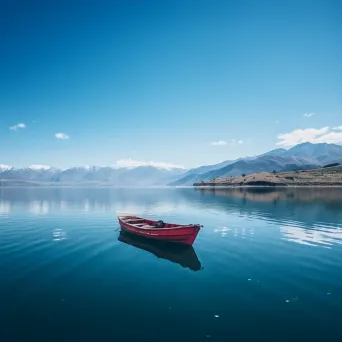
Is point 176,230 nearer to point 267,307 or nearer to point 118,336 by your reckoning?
point 267,307

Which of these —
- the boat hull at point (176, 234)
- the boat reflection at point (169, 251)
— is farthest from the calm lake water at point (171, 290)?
the boat hull at point (176, 234)

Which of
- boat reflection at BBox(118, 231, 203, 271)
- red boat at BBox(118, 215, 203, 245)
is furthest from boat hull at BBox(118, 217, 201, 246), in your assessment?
boat reflection at BBox(118, 231, 203, 271)

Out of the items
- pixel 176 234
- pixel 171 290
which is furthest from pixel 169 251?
pixel 171 290

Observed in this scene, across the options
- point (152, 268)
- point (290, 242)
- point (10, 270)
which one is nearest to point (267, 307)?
point (152, 268)

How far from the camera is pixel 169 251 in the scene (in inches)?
1182

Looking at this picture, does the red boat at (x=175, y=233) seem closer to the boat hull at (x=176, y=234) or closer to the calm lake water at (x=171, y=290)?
the boat hull at (x=176, y=234)

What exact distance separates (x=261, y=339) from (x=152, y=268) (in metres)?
12.8

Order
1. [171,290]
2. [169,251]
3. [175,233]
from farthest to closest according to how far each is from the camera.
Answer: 1. [175,233]
2. [169,251]
3. [171,290]

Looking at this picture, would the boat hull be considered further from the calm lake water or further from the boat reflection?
the calm lake water

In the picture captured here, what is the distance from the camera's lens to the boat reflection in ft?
83.6

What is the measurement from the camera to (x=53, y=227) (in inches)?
1811

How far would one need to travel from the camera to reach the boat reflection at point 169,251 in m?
25.5

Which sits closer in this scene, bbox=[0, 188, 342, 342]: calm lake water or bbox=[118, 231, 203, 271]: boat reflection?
bbox=[0, 188, 342, 342]: calm lake water

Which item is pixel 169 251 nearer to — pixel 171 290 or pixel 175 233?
pixel 175 233
